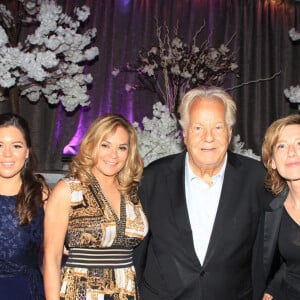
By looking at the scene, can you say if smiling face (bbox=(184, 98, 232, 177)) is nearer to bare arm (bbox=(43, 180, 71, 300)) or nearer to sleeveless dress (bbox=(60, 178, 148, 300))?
sleeveless dress (bbox=(60, 178, 148, 300))

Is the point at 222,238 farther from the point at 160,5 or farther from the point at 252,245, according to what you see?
the point at 160,5

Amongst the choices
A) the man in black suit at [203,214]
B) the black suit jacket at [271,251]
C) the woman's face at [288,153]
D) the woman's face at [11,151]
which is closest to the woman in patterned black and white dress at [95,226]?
the man in black suit at [203,214]

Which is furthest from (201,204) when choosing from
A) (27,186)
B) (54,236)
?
(27,186)

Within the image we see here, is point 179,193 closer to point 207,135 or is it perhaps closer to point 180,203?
point 180,203

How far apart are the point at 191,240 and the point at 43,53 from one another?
203 centimetres

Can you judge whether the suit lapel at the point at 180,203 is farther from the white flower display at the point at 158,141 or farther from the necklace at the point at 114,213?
the white flower display at the point at 158,141

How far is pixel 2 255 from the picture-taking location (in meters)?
2.38

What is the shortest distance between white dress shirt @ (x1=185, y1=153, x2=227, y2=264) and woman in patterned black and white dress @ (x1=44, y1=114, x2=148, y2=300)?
271 mm

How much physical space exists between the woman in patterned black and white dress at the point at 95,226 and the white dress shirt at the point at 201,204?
0.27 metres

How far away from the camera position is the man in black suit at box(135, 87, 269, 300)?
2328 millimetres

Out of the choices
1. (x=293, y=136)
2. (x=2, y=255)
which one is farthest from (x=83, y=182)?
(x=293, y=136)

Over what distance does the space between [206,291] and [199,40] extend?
4963 millimetres

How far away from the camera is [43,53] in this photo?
3660 mm

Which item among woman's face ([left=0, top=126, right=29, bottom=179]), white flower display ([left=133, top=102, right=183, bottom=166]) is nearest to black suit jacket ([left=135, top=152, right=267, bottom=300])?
woman's face ([left=0, top=126, right=29, bottom=179])
